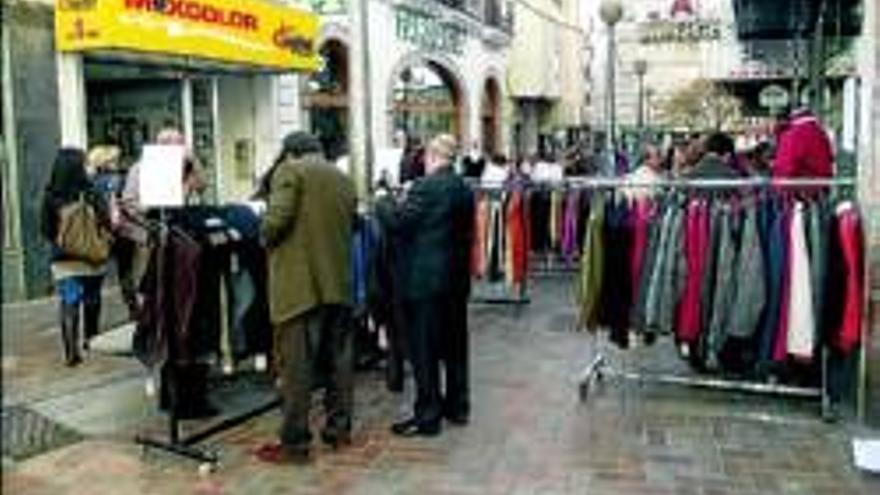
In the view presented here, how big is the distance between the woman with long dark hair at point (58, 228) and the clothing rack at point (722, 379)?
355cm

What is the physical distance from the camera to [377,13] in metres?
19.5

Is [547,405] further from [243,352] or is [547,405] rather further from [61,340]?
[61,340]

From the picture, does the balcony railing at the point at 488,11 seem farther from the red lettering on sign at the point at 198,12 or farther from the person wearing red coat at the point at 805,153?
the person wearing red coat at the point at 805,153

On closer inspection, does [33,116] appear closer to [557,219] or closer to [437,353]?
[557,219]

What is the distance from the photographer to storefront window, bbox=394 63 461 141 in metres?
21.7

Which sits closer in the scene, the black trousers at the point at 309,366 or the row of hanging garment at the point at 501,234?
the black trousers at the point at 309,366

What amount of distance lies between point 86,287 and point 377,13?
463 inches

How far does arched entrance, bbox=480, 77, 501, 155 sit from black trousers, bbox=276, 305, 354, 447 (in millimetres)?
21846

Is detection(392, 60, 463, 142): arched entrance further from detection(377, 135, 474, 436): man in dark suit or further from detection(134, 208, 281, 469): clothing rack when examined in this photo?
detection(134, 208, 281, 469): clothing rack

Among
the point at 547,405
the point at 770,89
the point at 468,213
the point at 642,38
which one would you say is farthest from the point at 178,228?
the point at 642,38

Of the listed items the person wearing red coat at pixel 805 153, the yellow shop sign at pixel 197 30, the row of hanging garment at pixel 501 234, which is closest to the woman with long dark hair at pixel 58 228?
the yellow shop sign at pixel 197 30

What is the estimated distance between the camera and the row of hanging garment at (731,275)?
21.5 ft

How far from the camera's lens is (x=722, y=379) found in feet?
25.1

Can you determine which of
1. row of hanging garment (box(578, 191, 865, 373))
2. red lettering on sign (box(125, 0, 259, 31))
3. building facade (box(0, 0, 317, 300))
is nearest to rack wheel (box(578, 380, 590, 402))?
row of hanging garment (box(578, 191, 865, 373))
